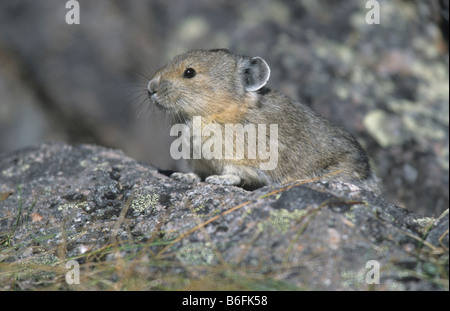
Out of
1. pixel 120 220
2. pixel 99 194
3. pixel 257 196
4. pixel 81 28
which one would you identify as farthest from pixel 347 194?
pixel 81 28

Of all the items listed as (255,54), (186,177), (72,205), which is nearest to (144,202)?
(72,205)

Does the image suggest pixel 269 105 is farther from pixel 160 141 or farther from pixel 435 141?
pixel 160 141

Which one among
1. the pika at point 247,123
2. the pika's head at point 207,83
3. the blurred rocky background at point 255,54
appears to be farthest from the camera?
the blurred rocky background at point 255,54

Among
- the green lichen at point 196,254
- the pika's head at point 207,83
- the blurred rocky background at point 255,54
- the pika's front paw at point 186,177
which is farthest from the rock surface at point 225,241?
the blurred rocky background at point 255,54

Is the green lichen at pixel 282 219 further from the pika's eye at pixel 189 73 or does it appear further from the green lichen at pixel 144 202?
the pika's eye at pixel 189 73

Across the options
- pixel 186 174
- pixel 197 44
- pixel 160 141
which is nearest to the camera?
pixel 186 174

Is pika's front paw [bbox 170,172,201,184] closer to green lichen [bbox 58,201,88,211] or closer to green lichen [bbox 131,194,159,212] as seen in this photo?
green lichen [bbox 131,194,159,212]
